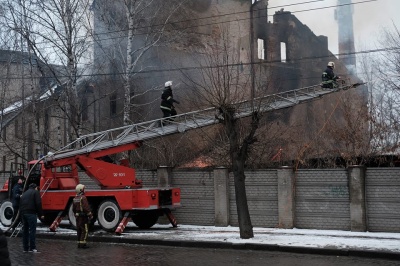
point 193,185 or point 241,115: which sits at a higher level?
point 241,115

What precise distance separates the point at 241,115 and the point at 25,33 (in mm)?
12900

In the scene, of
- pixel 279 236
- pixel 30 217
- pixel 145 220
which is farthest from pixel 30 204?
pixel 279 236

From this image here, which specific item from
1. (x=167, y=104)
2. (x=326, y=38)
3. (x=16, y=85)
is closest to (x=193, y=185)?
(x=167, y=104)

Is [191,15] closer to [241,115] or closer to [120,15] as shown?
[120,15]

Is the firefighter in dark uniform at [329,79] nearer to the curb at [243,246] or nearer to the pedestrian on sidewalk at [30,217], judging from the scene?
the curb at [243,246]

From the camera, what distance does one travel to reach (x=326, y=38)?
40.0 meters

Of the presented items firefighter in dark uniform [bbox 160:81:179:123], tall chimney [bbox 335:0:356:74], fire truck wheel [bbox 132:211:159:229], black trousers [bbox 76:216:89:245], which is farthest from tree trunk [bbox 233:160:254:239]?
tall chimney [bbox 335:0:356:74]

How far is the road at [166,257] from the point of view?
1069 cm

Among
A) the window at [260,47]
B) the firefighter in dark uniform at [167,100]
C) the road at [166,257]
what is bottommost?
the road at [166,257]

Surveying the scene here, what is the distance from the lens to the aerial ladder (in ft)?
51.2

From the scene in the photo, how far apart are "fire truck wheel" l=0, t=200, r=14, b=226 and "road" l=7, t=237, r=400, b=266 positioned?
4177 millimetres

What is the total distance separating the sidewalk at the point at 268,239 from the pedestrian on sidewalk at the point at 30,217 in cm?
247

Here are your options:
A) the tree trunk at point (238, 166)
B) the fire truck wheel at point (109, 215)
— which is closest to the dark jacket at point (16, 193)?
the fire truck wheel at point (109, 215)

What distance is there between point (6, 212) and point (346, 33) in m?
25.6
